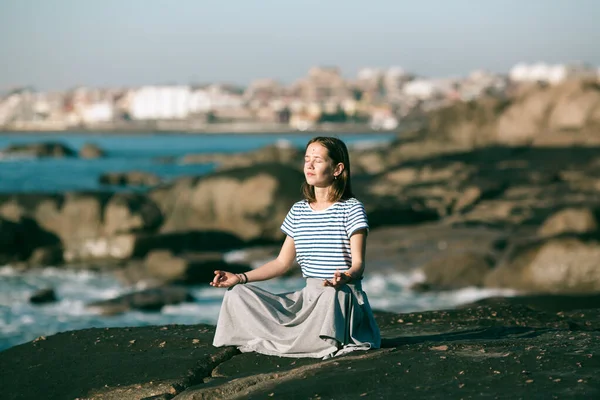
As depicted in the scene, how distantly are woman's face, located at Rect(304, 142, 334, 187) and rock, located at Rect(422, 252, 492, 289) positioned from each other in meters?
12.7

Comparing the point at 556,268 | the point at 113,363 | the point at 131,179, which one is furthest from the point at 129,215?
the point at 131,179

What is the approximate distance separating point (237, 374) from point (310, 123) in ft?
557

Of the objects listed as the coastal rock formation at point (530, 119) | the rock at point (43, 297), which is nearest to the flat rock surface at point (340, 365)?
the rock at point (43, 297)

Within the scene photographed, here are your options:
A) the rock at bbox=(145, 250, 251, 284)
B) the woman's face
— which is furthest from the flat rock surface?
the rock at bbox=(145, 250, 251, 284)

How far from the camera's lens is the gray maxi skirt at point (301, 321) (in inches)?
222

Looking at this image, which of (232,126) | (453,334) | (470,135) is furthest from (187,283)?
(232,126)

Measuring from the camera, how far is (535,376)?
488cm

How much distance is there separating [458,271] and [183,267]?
18.5ft

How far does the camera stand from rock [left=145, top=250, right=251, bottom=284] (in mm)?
19953

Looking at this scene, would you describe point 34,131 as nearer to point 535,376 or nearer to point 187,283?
point 187,283

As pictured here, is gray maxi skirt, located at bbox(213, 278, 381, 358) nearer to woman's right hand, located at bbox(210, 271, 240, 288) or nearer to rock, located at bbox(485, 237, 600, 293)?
woman's right hand, located at bbox(210, 271, 240, 288)

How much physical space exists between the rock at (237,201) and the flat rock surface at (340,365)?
18.3 m

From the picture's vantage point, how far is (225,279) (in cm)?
583

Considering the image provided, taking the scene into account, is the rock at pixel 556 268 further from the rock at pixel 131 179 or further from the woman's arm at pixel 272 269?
the rock at pixel 131 179
